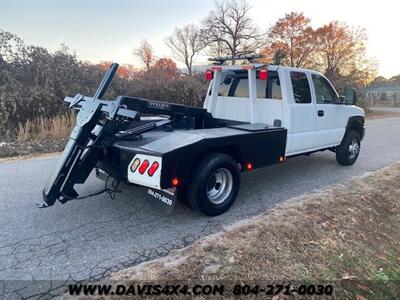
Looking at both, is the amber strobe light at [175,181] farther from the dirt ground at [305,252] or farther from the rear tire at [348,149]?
the rear tire at [348,149]

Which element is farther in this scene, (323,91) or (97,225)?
(323,91)

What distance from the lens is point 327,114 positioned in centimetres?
610

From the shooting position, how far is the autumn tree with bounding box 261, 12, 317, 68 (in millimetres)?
31250

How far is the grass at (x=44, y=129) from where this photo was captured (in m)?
9.70

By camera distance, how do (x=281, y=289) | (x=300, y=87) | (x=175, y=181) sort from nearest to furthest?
(x=281, y=289), (x=175, y=181), (x=300, y=87)

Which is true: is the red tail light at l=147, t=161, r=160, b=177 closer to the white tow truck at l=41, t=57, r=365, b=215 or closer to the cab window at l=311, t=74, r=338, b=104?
the white tow truck at l=41, t=57, r=365, b=215

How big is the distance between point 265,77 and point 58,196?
3488mm

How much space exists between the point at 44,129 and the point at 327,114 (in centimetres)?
860

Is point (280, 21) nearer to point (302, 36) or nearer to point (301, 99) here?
point (302, 36)

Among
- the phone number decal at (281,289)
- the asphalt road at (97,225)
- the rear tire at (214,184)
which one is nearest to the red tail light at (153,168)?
the rear tire at (214,184)

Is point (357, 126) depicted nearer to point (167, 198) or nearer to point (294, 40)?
point (167, 198)

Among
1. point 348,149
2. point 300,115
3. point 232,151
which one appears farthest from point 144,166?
point 348,149

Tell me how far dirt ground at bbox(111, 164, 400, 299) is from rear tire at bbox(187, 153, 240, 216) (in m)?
0.42

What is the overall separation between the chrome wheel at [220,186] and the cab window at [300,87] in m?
2.04
